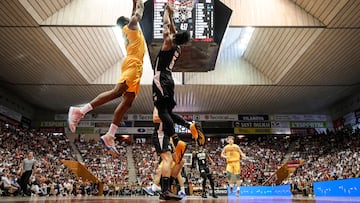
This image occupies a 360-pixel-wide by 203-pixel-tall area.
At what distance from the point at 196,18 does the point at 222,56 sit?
7747 millimetres

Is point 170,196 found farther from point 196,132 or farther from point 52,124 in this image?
point 52,124

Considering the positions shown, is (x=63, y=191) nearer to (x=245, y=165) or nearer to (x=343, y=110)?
(x=245, y=165)

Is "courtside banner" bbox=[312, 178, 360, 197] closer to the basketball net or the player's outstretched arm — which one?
the basketball net

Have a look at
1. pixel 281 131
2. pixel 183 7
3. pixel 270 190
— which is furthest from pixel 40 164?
pixel 281 131

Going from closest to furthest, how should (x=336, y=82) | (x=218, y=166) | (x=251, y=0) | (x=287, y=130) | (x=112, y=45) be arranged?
(x=251, y=0) → (x=112, y=45) → (x=336, y=82) → (x=218, y=166) → (x=287, y=130)

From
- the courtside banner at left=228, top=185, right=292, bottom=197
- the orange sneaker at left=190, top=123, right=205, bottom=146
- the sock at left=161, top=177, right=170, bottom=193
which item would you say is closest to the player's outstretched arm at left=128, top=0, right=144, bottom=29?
the orange sneaker at left=190, top=123, right=205, bottom=146

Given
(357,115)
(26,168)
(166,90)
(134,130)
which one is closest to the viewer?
(166,90)

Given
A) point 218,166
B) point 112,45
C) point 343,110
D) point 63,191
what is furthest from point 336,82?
point 63,191

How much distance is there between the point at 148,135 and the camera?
26.9 metres

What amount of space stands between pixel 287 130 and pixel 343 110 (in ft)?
14.9

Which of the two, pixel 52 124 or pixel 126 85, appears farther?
pixel 52 124

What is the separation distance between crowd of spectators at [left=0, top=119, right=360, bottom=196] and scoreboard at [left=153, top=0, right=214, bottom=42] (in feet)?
28.8

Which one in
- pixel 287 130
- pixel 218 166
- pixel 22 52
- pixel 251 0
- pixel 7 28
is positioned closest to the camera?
pixel 251 0

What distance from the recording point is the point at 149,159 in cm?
2470
